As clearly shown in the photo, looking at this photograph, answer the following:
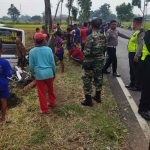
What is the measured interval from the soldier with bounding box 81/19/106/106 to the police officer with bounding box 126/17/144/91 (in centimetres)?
94

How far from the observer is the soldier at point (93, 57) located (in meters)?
4.42

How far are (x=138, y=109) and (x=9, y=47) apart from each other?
554 cm

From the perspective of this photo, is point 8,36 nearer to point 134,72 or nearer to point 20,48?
point 20,48

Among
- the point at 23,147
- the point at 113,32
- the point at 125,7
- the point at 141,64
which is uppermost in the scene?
the point at 125,7

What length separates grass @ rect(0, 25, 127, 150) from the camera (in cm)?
328

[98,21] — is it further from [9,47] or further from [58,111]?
[9,47]

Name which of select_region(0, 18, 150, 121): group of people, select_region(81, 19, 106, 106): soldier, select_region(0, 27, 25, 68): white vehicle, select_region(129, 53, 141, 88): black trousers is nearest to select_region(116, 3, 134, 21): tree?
select_region(0, 27, 25, 68): white vehicle

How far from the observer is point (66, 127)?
3.76 m

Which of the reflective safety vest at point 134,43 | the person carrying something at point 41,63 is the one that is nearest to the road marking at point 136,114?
the reflective safety vest at point 134,43

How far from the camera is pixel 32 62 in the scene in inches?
162

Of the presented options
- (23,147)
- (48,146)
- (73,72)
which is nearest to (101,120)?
(48,146)

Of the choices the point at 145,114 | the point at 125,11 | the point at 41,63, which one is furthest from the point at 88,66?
the point at 125,11

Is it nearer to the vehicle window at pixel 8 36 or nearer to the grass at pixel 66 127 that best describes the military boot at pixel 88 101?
the grass at pixel 66 127

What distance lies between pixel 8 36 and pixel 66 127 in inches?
207
